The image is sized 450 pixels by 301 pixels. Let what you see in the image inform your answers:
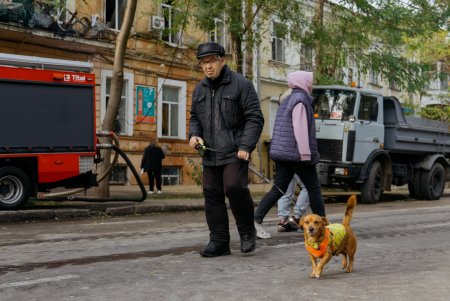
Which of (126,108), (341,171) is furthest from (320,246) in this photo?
(126,108)

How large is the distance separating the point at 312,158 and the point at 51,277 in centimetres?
339

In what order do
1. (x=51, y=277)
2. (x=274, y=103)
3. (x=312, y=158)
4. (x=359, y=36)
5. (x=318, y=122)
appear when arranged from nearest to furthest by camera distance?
(x=51, y=277) < (x=312, y=158) < (x=318, y=122) < (x=359, y=36) < (x=274, y=103)

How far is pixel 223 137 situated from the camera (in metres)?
6.66

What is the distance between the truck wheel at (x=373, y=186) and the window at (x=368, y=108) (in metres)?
1.13

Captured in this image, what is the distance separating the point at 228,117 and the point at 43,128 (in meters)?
7.48

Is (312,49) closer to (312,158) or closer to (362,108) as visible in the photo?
(362,108)

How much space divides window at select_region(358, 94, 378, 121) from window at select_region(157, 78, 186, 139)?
1078 centimetres

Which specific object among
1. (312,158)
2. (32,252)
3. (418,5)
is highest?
(418,5)

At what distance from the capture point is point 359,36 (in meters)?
19.6

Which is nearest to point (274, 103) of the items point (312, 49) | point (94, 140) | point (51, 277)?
point (312, 49)

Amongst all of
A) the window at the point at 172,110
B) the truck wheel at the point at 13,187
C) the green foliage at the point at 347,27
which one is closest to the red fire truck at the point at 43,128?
the truck wheel at the point at 13,187

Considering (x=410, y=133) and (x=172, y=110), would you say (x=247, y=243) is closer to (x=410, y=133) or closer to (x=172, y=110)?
(x=410, y=133)

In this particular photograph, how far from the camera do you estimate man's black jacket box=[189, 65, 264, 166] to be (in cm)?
664

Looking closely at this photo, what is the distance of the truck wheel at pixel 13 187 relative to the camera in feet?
41.7
